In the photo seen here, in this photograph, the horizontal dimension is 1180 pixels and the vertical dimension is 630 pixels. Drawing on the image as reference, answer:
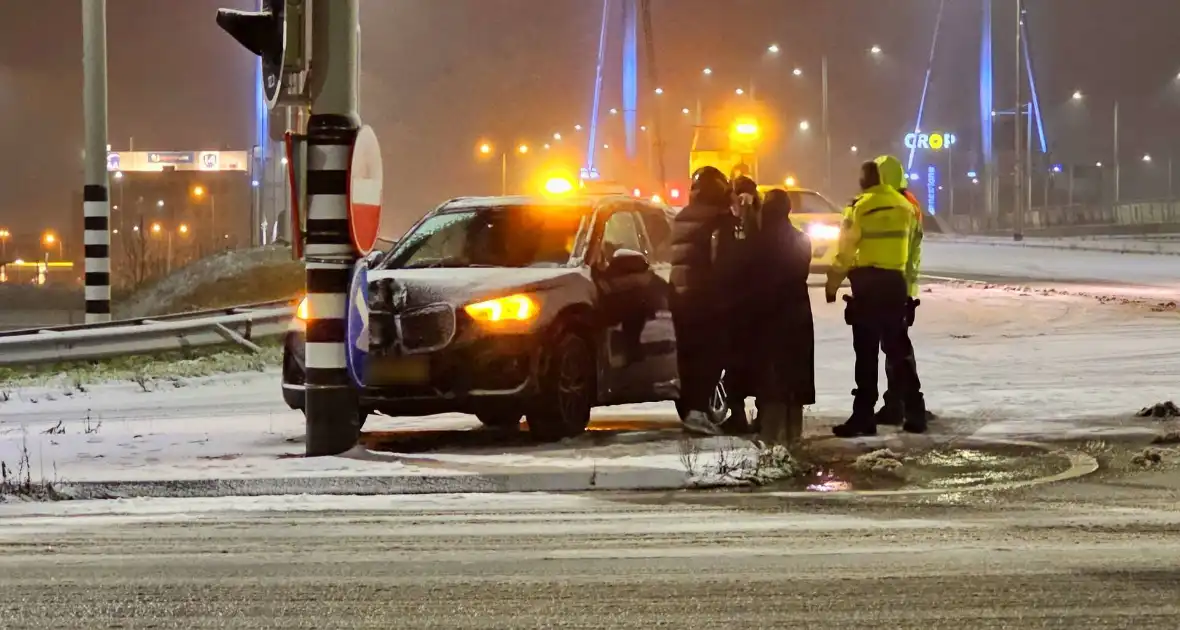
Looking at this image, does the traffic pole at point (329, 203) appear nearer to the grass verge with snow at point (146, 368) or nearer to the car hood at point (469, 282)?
the car hood at point (469, 282)

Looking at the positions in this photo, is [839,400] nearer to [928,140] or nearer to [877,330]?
[877,330]

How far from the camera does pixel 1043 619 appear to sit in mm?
4781

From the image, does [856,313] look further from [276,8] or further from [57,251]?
[57,251]

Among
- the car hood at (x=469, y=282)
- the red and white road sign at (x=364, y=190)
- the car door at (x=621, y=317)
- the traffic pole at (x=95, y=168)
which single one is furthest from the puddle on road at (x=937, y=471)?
the traffic pole at (x=95, y=168)

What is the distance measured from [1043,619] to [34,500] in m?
5.17

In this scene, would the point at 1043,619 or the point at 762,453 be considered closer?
the point at 1043,619

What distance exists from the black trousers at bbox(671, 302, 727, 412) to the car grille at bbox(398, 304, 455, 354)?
1.56m

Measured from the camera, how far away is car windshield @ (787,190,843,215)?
2442 cm

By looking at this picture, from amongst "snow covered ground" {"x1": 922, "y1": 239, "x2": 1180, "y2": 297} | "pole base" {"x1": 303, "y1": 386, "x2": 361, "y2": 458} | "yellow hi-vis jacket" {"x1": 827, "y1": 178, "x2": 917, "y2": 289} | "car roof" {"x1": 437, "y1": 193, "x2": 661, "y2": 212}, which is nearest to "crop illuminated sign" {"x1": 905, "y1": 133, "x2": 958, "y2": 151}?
"snow covered ground" {"x1": 922, "y1": 239, "x2": 1180, "y2": 297}

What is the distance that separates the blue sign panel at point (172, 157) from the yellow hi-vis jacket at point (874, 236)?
247 ft

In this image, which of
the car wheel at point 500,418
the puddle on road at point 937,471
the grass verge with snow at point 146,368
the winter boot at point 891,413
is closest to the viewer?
the puddle on road at point 937,471

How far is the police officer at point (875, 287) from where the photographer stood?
973 centimetres

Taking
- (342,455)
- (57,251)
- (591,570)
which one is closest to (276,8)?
(342,455)

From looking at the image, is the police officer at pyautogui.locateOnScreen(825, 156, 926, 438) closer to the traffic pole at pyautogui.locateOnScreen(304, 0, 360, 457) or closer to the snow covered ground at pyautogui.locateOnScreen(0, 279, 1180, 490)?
the snow covered ground at pyautogui.locateOnScreen(0, 279, 1180, 490)
